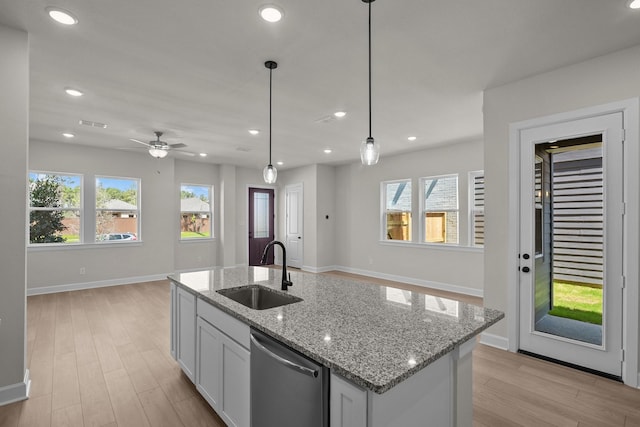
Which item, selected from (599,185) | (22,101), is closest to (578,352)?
(599,185)

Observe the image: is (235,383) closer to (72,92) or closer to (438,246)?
(72,92)

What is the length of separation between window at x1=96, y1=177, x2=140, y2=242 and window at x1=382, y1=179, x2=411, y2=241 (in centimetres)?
529

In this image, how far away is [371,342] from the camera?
4.49 ft

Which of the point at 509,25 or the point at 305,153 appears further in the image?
the point at 305,153

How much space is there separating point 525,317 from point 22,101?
15.6 ft

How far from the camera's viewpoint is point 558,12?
2.09 m

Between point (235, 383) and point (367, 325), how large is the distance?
928mm

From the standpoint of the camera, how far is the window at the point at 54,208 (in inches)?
215

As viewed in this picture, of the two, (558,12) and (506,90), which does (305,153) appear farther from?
(558,12)

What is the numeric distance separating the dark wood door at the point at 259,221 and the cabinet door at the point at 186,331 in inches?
230

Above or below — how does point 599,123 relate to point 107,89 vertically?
below

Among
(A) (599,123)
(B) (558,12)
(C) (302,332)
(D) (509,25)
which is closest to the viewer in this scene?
(C) (302,332)

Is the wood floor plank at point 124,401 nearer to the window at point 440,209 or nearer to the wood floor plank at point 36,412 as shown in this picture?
the wood floor plank at point 36,412

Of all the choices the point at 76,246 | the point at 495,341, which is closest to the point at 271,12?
the point at 495,341
